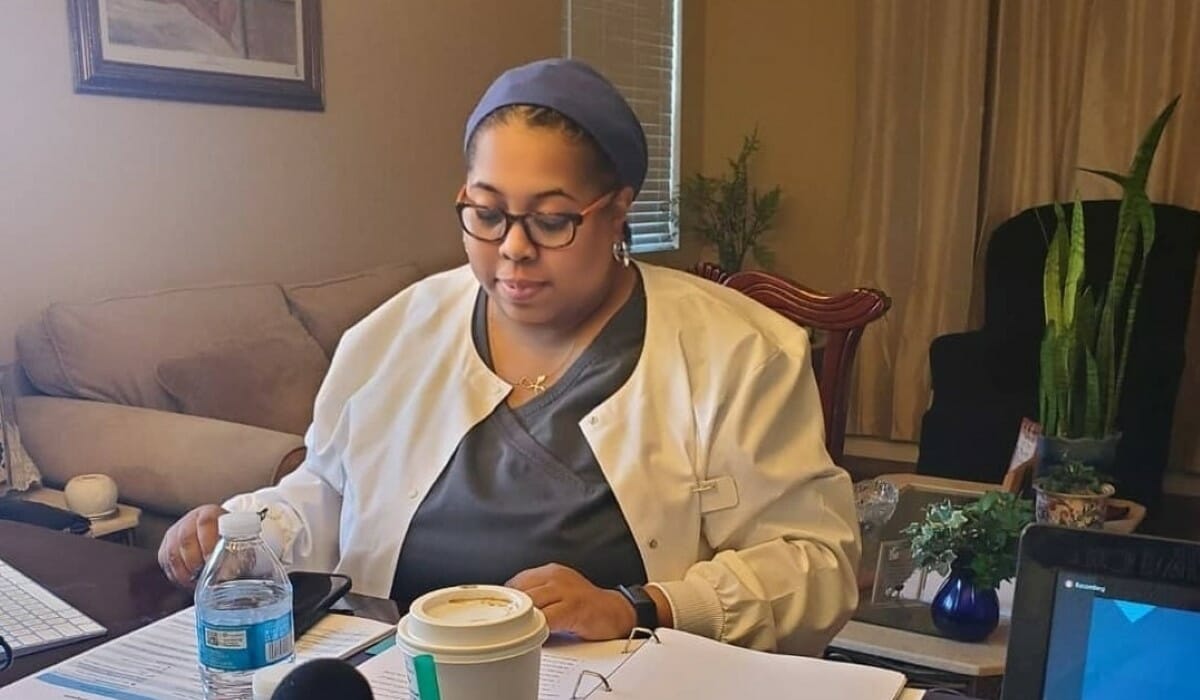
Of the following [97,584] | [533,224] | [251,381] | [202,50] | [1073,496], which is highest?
[202,50]

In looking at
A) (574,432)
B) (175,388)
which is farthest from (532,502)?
(175,388)

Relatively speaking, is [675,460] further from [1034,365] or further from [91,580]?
[1034,365]

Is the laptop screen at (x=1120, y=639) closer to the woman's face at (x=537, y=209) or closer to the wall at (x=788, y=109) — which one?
the woman's face at (x=537, y=209)

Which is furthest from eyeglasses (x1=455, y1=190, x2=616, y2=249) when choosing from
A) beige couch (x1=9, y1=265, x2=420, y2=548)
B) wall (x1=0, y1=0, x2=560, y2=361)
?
wall (x1=0, y1=0, x2=560, y2=361)

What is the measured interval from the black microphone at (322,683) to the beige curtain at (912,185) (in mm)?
4067

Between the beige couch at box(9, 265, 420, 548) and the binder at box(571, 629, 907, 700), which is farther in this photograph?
the beige couch at box(9, 265, 420, 548)

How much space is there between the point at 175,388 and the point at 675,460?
1.60 m

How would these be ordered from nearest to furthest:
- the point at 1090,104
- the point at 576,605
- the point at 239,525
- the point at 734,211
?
1. the point at 239,525
2. the point at 576,605
3. the point at 1090,104
4. the point at 734,211

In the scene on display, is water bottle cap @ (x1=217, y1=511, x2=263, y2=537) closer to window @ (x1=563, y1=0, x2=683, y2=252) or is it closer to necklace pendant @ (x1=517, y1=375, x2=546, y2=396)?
necklace pendant @ (x1=517, y1=375, x2=546, y2=396)

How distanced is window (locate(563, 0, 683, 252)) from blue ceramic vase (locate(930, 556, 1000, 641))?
271 centimetres

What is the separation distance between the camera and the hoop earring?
135 cm

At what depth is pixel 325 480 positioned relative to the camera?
4.57 ft

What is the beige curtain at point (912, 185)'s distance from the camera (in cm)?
436

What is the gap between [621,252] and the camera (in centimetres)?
137
